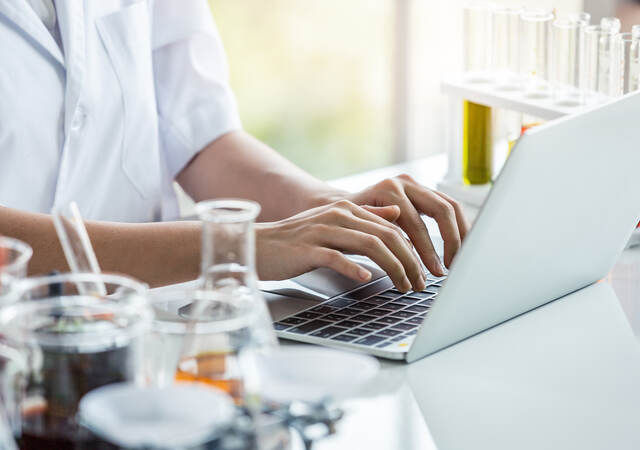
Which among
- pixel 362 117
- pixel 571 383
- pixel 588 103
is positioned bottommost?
pixel 362 117

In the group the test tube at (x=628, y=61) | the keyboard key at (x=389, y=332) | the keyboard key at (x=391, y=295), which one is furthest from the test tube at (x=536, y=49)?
the keyboard key at (x=389, y=332)

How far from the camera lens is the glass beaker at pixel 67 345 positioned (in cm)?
50

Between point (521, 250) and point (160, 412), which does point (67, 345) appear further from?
point (521, 250)

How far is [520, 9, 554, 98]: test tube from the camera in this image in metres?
1.46

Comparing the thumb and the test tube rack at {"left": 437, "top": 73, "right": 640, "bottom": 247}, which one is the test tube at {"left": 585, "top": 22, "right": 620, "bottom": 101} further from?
the thumb

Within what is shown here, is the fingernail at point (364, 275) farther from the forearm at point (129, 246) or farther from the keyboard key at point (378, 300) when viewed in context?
the forearm at point (129, 246)

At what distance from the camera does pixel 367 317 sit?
3.01ft

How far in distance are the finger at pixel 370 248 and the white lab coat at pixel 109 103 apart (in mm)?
416

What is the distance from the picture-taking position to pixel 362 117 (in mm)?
4191

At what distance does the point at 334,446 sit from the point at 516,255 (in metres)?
0.25

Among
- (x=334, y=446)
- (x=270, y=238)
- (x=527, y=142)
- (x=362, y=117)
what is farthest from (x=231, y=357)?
(x=362, y=117)

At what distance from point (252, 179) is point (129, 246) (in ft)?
1.21

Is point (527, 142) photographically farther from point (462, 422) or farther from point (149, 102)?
point (149, 102)

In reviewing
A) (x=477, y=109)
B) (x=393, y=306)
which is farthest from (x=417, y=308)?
(x=477, y=109)
